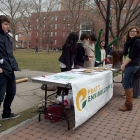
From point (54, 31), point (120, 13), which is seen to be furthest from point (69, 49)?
point (54, 31)

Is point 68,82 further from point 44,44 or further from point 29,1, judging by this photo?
point 44,44

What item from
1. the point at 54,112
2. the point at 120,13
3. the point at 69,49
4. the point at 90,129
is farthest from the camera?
the point at 120,13

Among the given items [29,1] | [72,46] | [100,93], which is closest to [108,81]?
[100,93]

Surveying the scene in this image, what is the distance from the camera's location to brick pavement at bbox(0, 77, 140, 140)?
326 cm

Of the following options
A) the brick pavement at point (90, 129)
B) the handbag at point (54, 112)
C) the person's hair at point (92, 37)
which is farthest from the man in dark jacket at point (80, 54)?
the handbag at point (54, 112)

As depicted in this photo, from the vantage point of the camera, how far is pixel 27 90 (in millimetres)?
6305

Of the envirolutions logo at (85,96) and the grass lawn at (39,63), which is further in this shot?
the grass lawn at (39,63)

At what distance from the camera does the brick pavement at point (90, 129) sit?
3.26 metres

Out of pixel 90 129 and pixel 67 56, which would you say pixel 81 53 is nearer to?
pixel 67 56

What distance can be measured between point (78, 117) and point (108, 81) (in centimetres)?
182

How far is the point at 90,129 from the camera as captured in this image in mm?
3594

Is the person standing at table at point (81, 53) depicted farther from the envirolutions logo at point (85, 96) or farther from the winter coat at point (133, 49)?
the envirolutions logo at point (85, 96)

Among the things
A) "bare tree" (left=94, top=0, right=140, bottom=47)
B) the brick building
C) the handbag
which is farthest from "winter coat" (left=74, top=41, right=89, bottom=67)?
the brick building

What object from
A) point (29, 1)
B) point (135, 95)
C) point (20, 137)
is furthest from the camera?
point (29, 1)
